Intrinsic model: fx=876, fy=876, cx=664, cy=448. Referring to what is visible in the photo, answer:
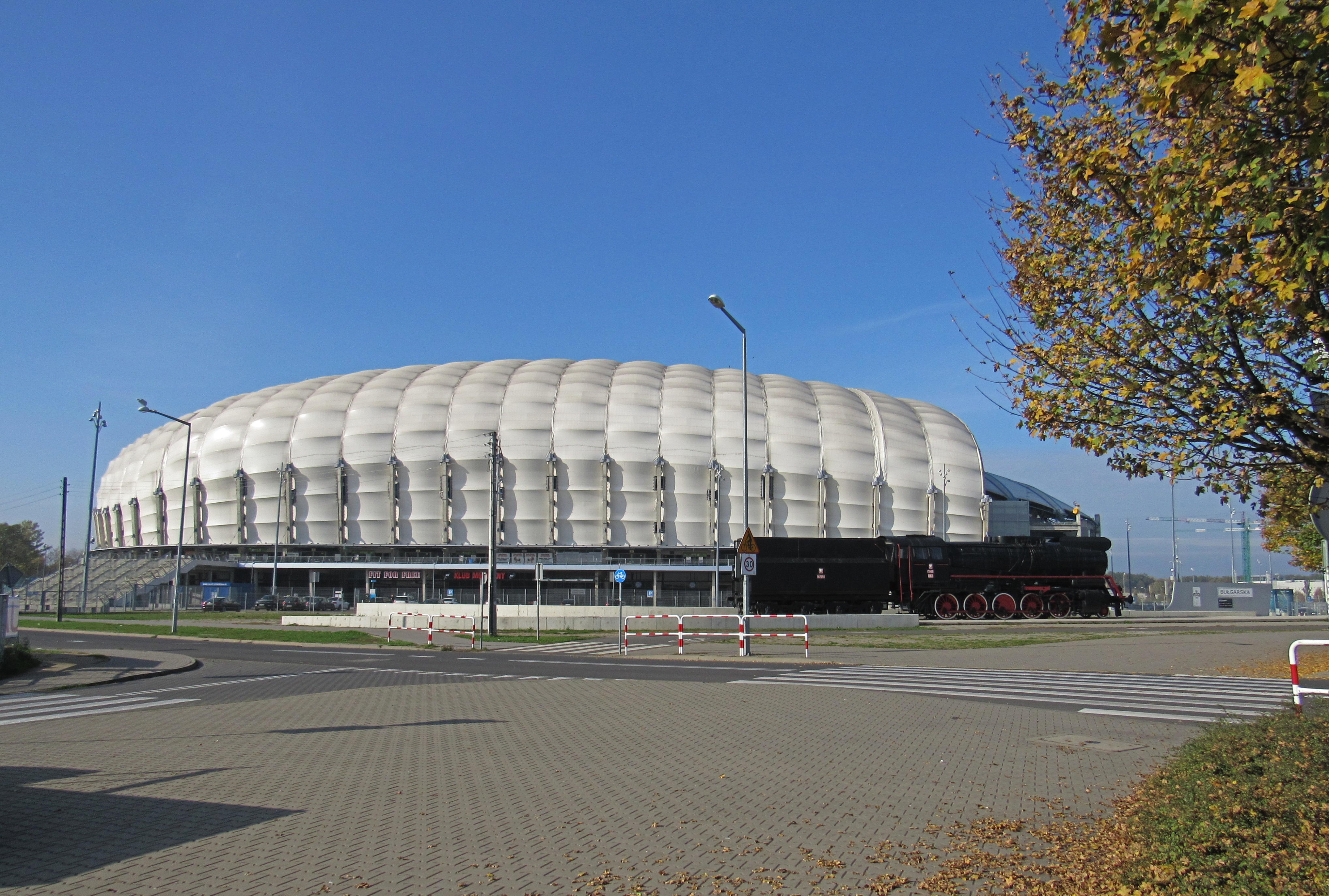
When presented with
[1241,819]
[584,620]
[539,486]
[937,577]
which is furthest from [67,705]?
[539,486]

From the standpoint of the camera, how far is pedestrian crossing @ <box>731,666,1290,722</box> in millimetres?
12547

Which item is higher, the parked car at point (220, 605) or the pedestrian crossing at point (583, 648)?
the pedestrian crossing at point (583, 648)

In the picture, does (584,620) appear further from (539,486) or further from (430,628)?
(539,486)

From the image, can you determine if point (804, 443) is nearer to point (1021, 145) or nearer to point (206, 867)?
point (1021, 145)

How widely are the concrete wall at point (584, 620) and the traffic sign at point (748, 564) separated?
9.08m

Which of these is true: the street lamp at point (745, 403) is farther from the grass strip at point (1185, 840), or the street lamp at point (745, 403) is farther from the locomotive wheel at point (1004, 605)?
the locomotive wheel at point (1004, 605)

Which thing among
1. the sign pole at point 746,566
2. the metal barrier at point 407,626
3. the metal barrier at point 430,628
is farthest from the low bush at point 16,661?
the sign pole at point 746,566

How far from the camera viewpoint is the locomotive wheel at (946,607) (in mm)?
44188

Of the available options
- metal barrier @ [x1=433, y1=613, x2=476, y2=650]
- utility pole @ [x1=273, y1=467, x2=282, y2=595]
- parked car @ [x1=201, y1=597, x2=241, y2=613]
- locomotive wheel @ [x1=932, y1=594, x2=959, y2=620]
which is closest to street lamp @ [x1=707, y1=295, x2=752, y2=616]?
metal barrier @ [x1=433, y1=613, x2=476, y2=650]

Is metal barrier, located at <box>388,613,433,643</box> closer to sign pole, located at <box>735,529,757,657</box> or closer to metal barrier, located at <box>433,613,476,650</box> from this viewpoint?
metal barrier, located at <box>433,613,476,650</box>

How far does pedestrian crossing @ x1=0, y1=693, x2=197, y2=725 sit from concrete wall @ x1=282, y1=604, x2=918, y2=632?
1533 cm

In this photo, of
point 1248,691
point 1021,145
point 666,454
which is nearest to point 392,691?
point 1021,145

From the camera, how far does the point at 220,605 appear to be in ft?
219

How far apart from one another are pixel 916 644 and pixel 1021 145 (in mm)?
19349
